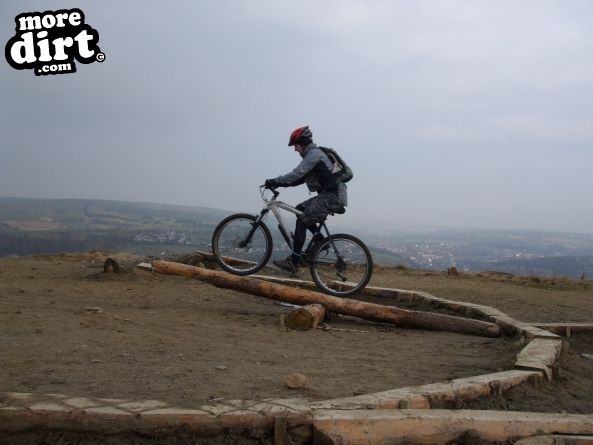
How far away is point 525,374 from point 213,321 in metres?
3.39

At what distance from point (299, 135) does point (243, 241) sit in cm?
180

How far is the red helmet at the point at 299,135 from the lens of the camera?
23.6 feet

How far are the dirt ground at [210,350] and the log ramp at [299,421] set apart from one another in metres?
0.23

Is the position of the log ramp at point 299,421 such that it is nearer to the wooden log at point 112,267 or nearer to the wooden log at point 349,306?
the wooden log at point 349,306

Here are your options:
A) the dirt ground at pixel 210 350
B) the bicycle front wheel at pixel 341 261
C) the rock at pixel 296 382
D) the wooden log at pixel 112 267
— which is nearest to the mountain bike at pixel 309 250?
the bicycle front wheel at pixel 341 261

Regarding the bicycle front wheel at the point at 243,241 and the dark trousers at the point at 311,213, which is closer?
the dark trousers at the point at 311,213

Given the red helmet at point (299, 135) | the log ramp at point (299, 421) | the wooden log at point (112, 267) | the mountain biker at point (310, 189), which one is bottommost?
the log ramp at point (299, 421)

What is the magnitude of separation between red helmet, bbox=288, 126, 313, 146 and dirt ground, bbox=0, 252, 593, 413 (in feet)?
8.08

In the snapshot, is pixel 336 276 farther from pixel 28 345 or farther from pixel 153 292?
pixel 28 345

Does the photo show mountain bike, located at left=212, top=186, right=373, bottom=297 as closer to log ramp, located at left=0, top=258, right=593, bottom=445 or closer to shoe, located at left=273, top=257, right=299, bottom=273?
shoe, located at left=273, top=257, right=299, bottom=273

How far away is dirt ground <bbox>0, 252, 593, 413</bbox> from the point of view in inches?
126

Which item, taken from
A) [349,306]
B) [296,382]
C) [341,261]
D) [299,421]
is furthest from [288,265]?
[299,421]

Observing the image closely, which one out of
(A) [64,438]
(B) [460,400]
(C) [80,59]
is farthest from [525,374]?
(C) [80,59]

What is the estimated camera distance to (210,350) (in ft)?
14.2
